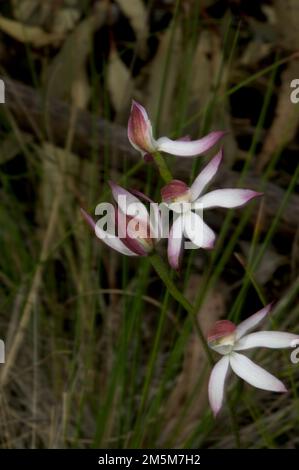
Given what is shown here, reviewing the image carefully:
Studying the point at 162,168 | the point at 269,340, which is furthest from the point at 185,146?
the point at 269,340

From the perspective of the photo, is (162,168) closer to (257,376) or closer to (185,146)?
(185,146)

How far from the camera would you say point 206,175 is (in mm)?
506

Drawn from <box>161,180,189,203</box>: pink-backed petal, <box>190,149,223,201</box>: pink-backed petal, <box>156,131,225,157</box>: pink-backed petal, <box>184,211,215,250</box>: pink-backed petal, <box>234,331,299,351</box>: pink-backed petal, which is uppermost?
<box>156,131,225,157</box>: pink-backed petal

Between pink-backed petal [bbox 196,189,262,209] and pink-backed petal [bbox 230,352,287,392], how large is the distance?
96 millimetres

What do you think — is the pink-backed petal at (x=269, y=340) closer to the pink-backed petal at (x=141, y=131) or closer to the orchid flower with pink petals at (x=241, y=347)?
the orchid flower with pink petals at (x=241, y=347)

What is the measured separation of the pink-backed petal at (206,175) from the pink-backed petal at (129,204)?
0.11 ft

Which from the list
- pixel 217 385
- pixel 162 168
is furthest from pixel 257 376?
pixel 162 168

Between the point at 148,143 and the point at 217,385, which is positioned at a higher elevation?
the point at 148,143

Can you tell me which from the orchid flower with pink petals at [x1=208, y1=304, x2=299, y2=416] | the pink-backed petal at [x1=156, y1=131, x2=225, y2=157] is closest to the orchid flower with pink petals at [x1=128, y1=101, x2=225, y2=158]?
the pink-backed petal at [x1=156, y1=131, x2=225, y2=157]

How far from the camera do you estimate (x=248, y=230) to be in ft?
4.21

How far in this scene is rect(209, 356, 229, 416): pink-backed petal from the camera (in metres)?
0.50

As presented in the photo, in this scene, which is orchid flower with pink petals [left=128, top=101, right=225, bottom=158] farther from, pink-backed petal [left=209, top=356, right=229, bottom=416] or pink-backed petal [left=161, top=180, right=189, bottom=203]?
pink-backed petal [left=209, top=356, right=229, bottom=416]

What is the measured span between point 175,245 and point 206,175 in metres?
0.05
